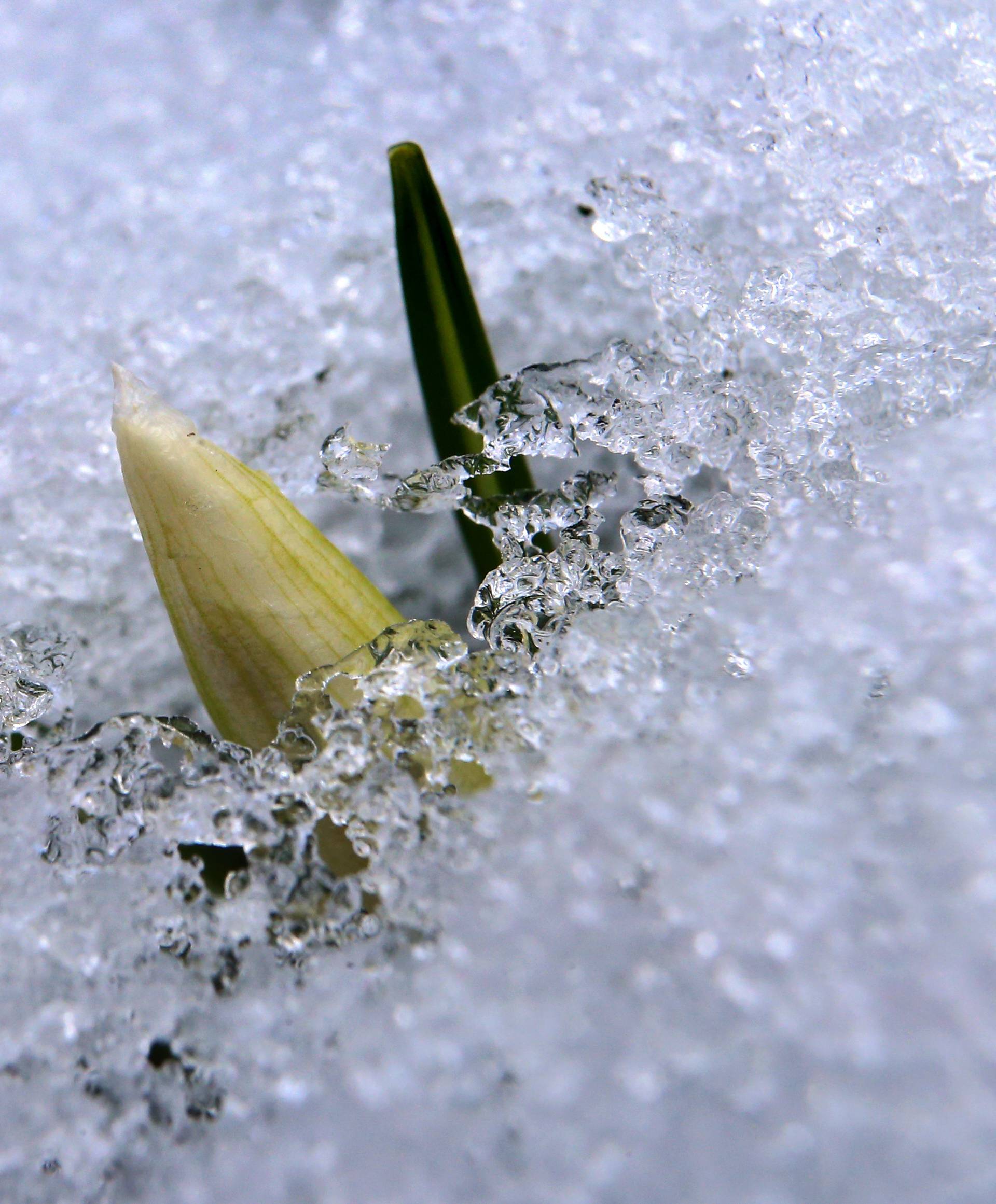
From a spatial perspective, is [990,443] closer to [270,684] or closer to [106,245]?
[270,684]

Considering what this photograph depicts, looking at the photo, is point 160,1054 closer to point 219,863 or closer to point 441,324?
point 219,863

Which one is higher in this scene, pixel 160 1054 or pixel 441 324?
pixel 441 324

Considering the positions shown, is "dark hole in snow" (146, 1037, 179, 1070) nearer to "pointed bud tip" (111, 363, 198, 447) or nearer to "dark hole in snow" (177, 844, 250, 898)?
"dark hole in snow" (177, 844, 250, 898)

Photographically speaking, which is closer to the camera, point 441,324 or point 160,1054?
point 160,1054

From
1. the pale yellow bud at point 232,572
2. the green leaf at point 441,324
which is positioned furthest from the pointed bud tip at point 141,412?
the green leaf at point 441,324

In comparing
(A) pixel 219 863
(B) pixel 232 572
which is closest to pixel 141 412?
(B) pixel 232 572

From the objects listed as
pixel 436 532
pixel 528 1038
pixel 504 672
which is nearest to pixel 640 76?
pixel 436 532

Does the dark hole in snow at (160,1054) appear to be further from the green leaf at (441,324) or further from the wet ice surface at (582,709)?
the green leaf at (441,324)
